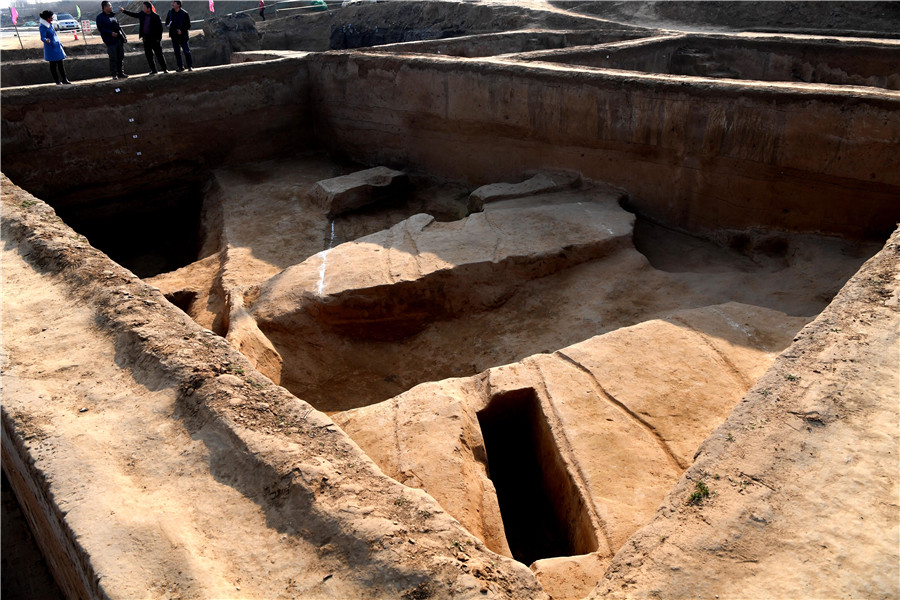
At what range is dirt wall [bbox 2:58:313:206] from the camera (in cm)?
788

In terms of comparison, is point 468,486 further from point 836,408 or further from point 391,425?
point 836,408

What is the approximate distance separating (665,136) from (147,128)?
6531 mm

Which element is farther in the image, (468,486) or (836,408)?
(468,486)

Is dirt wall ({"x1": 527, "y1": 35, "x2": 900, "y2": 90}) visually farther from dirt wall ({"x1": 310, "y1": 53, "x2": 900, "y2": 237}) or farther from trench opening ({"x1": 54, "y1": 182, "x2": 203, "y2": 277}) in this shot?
trench opening ({"x1": 54, "y1": 182, "x2": 203, "y2": 277})

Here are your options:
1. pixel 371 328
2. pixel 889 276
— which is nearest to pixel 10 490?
pixel 371 328

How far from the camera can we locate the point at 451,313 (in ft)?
19.4

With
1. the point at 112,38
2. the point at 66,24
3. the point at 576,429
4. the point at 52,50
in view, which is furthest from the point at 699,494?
the point at 66,24

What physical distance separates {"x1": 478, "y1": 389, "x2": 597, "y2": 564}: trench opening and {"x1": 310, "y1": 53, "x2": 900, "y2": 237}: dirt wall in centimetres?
342

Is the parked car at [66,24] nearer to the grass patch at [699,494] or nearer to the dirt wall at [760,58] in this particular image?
the dirt wall at [760,58]

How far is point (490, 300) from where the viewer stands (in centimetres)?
585

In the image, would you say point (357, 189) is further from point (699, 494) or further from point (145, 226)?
point (699, 494)

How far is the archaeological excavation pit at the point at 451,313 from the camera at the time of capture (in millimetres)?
2467

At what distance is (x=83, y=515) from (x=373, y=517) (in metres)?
1.08

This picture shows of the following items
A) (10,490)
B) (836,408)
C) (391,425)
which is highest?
(836,408)
